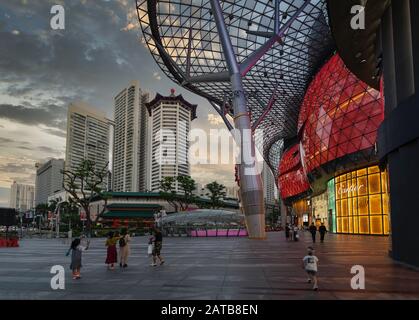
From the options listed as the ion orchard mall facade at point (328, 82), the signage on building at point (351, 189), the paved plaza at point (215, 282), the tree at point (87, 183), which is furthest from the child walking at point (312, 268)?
the tree at point (87, 183)

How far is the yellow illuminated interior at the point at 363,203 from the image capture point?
4466 centimetres

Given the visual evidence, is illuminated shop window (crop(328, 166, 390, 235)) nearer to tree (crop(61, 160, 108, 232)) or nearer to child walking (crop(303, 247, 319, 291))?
child walking (crop(303, 247, 319, 291))

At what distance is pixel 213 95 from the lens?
68438 millimetres

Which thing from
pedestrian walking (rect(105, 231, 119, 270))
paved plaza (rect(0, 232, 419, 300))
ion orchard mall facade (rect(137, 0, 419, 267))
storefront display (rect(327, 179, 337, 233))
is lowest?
paved plaza (rect(0, 232, 419, 300))

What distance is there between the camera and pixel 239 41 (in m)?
54.8

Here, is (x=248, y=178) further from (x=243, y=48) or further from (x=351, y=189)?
(x=243, y=48)

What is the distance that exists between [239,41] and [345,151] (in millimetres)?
20405

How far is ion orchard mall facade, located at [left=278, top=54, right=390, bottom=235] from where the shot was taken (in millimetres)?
44750

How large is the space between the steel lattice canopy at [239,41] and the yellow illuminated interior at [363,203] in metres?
15.3

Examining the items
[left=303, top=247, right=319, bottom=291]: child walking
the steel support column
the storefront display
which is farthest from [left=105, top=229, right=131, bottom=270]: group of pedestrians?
the storefront display

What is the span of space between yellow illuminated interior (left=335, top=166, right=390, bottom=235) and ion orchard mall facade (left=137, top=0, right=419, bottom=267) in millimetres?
131

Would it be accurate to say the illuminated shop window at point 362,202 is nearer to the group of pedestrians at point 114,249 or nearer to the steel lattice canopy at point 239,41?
the steel lattice canopy at point 239,41
